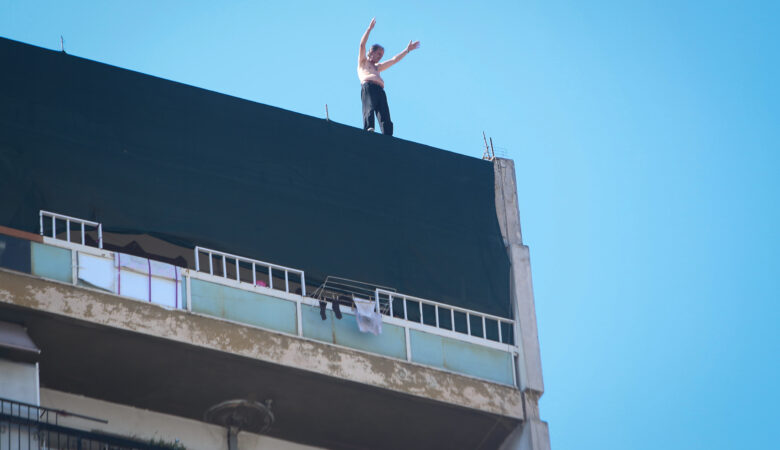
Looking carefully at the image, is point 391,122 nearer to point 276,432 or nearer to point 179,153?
point 179,153

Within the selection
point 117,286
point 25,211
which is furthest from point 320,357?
point 25,211

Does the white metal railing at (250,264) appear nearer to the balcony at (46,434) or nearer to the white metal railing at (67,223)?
the white metal railing at (67,223)

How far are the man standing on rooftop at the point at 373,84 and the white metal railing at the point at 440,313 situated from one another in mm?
3229

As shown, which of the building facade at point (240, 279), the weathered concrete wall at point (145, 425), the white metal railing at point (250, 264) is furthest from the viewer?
the white metal railing at point (250, 264)

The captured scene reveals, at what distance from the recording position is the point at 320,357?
70.9ft

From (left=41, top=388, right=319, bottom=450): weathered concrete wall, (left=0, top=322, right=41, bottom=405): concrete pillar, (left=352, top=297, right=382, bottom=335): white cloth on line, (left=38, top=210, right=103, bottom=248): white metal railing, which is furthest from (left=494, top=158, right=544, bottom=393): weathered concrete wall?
(left=0, top=322, right=41, bottom=405): concrete pillar

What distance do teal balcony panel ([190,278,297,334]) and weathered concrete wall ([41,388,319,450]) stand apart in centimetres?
159

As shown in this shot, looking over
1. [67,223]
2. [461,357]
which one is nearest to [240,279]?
[67,223]

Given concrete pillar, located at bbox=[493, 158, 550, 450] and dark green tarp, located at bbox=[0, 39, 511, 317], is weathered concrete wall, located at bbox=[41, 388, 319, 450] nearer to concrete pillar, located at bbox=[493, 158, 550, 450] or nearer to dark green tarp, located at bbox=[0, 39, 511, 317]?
dark green tarp, located at bbox=[0, 39, 511, 317]

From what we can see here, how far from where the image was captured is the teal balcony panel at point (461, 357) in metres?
22.5

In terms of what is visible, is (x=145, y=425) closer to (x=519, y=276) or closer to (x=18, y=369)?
(x=18, y=369)

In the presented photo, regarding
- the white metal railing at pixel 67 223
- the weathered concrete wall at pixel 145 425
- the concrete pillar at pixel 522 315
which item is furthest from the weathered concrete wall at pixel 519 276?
the white metal railing at pixel 67 223

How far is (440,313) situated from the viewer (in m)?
23.5

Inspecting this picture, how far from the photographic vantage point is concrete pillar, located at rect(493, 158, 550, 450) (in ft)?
74.0
